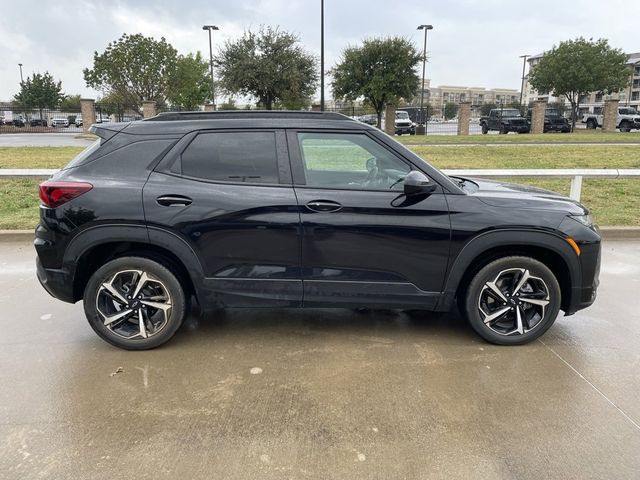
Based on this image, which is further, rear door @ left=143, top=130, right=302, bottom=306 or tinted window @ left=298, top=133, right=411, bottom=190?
tinted window @ left=298, top=133, right=411, bottom=190

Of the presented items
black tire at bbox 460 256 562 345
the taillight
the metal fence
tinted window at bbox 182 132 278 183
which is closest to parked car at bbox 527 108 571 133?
black tire at bbox 460 256 562 345

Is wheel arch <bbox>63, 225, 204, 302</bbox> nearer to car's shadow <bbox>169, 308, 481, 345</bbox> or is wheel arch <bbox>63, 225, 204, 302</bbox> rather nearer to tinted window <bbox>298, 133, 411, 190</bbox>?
car's shadow <bbox>169, 308, 481, 345</bbox>

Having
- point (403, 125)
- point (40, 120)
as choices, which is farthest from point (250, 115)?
point (40, 120)

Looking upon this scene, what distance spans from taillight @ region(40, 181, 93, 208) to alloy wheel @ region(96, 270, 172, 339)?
25.7 inches

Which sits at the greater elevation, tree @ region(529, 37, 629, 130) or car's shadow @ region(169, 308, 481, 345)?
tree @ region(529, 37, 629, 130)

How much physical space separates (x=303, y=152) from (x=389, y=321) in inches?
67.3

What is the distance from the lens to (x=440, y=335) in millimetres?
4297

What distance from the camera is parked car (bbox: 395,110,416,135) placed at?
3631 centimetres

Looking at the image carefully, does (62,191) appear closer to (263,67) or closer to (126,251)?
(126,251)

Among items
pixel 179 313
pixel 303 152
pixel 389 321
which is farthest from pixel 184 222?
pixel 389 321

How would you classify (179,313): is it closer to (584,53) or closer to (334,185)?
(334,185)

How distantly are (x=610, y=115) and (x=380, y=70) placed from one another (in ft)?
56.0

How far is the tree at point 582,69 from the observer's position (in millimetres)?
42719

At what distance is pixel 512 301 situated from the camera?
397 cm
